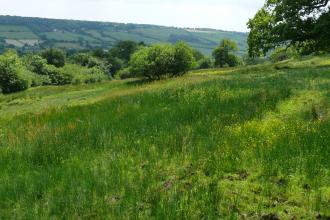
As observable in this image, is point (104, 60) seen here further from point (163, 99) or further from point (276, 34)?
point (163, 99)

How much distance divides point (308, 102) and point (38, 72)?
12453cm

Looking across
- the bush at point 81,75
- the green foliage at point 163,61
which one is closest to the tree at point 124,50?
the bush at point 81,75

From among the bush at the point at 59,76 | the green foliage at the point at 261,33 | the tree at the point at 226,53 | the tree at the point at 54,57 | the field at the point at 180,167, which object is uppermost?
the green foliage at the point at 261,33

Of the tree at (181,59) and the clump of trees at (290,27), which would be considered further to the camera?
the tree at (181,59)

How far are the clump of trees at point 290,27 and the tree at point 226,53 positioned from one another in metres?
82.1

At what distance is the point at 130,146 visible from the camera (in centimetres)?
1091

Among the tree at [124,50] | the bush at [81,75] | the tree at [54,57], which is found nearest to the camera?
the bush at [81,75]

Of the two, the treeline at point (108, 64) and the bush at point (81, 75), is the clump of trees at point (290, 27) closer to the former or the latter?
the treeline at point (108, 64)

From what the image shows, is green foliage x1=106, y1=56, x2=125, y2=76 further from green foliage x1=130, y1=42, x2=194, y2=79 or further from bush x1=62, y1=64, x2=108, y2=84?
green foliage x1=130, y1=42, x2=194, y2=79

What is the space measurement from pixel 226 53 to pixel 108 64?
61.4m

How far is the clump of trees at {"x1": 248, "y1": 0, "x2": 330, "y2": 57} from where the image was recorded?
114ft

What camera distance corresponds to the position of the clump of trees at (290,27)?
114 feet

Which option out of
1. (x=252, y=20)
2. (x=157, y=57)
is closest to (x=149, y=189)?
(x=252, y=20)

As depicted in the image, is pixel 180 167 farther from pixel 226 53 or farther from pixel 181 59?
pixel 226 53
